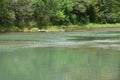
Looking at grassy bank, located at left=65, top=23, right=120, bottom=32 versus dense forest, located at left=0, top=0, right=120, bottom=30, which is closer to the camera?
dense forest, located at left=0, top=0, right=120, bottom=30

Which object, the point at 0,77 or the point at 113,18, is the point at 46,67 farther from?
the point at 113,18

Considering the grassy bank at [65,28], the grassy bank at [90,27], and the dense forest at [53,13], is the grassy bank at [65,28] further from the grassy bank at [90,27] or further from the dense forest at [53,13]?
the dense forest at [53,13]

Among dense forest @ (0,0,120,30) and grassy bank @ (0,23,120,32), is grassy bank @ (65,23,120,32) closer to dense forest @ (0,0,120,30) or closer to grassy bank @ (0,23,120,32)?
grassy bank @ (0,23,120,32)

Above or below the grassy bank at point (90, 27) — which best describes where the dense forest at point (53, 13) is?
above

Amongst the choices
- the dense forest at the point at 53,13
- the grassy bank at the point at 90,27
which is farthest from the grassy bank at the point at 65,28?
the dense forest at the point at 53,13

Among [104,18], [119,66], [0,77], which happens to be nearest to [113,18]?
[104,18]

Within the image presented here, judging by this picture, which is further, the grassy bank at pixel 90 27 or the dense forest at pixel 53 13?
the grassy bank at pixel 90 27

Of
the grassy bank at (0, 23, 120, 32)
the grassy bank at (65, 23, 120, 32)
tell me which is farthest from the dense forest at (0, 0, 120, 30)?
the grassy bank at (65, 23, 120, 32)

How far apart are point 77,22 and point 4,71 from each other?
53940 millimetres

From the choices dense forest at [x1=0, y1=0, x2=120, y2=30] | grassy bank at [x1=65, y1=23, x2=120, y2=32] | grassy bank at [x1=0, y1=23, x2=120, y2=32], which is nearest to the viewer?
grassy bank at [x1=0, y1=23, x2=120, y2=32]

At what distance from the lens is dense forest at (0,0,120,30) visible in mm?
58281

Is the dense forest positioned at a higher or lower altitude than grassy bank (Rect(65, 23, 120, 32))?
Answer: higher

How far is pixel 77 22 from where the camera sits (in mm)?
72125

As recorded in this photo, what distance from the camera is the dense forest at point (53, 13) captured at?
58281 mm
